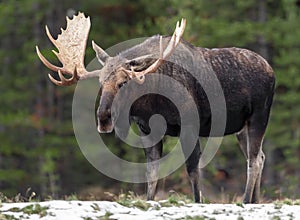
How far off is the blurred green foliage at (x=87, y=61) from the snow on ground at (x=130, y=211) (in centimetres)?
1556

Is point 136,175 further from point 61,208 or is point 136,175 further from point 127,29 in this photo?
point 61,208

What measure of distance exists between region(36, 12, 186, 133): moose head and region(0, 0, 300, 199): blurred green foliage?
1315 cm

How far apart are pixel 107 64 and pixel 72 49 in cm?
86

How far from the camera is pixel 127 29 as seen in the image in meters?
32.3

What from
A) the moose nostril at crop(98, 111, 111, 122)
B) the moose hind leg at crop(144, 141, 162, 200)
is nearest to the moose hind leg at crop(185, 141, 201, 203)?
the moose hind leg at crop(144, 141, 162, 200)

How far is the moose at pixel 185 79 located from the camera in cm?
1131

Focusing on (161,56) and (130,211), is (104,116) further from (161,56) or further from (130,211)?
(130,211)

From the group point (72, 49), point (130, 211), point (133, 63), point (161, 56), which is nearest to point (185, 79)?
point (161, 56)

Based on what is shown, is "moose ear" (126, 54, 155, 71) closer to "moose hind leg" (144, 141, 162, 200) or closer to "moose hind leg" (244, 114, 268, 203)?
"moose hind leg" (144, 141, 162, 200)

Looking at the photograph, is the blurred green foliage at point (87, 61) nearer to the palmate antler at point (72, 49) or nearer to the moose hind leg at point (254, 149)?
the palmate antler at point (72, 49)

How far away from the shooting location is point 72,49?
12.1m

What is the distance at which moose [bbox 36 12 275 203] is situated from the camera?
11312mm

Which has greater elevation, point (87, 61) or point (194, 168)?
point (87, 61)

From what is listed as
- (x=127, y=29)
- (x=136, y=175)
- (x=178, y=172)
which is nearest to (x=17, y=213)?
(x=178, y=172)
